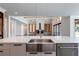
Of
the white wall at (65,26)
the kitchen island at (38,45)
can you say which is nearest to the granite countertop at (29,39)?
the kitchen island at (38,45)

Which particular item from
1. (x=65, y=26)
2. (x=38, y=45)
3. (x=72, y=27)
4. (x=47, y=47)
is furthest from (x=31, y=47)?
(x=72, y=27)

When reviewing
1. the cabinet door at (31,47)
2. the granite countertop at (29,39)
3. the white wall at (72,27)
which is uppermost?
the white wall at (72,27)

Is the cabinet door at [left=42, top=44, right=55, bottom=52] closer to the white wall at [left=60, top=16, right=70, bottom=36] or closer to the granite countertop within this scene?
the granite countertop

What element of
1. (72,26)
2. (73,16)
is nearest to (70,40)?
(72,26)

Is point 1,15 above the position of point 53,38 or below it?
above

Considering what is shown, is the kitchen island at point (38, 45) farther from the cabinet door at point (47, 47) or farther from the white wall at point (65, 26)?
the white wall at point (65, 26)

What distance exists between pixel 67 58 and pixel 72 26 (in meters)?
1.27

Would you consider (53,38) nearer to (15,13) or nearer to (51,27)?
(51,27)

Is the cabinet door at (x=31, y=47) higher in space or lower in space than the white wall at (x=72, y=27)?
lower

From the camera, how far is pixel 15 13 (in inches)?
99.3

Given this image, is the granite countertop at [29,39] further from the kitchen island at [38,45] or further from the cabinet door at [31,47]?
the cabinet door at [31,47]

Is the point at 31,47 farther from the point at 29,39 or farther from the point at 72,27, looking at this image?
the point at 72,27

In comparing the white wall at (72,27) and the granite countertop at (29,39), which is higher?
the white wall at (72,27)

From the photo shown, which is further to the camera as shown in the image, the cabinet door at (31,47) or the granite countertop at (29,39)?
the cabinet door at (31,47)
